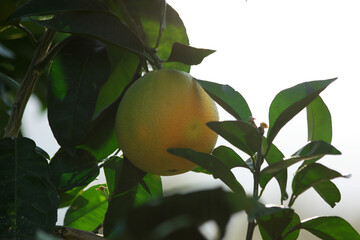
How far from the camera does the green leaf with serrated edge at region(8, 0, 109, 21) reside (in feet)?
2.32

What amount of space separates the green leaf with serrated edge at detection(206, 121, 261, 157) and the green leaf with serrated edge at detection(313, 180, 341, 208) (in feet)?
0.49

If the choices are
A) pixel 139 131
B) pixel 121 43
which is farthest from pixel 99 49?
pixel 139 131

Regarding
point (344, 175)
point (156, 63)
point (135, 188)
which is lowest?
point (135, 188)

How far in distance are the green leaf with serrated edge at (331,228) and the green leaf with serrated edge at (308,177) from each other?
5cm

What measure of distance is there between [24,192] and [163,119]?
22cm

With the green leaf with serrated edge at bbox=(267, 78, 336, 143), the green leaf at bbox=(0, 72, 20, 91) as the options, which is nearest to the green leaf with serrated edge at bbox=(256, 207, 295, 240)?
the green leaf with serrated edge at bbox=(267, 78, 336, 143)

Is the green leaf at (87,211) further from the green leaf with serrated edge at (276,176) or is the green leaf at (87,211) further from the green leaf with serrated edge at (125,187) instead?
the green leaf with serrated edge at (276,176)

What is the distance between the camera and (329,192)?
2.46 feet

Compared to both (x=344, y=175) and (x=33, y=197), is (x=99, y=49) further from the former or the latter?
(x=344, y=175)

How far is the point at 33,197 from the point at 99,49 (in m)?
0.28

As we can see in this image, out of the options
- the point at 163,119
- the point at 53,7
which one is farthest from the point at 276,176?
the point at 53,7

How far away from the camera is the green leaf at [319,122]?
762 mm

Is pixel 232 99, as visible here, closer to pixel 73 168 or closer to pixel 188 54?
pixel 188 54

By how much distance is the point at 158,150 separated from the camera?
0.72 meters
